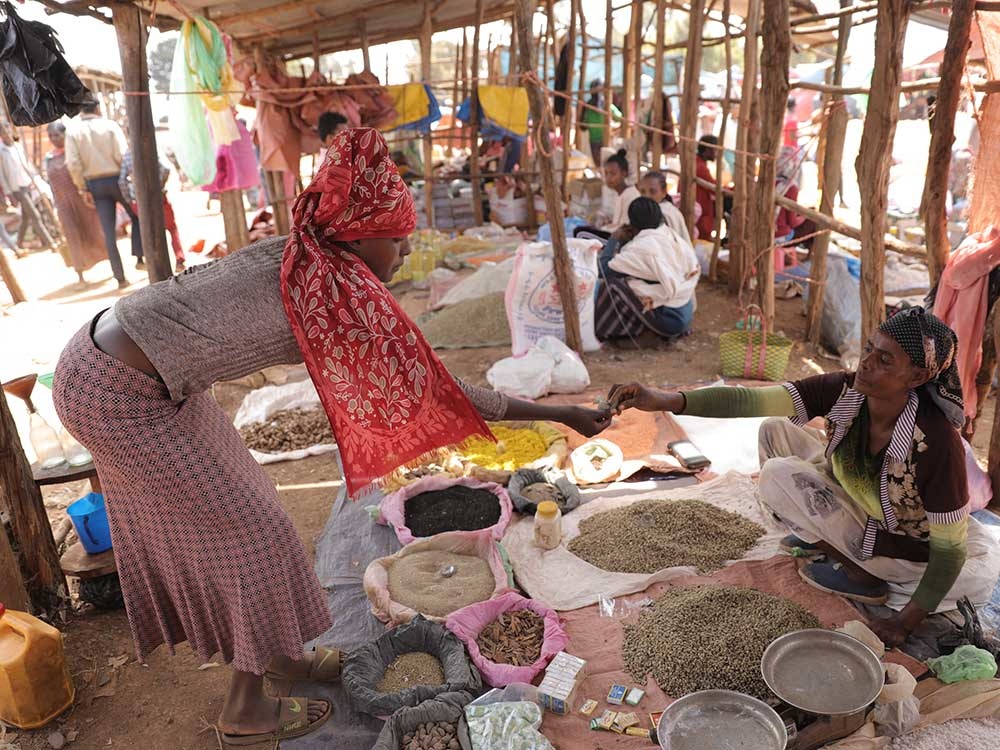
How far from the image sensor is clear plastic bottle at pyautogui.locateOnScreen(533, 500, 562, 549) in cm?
291

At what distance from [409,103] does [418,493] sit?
5.13 metres

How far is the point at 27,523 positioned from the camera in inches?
103

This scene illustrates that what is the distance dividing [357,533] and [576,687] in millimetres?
1322

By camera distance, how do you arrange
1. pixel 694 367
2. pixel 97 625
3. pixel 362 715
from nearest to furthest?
1. pixel 362 715
2. pixel 97 625
3. pixel 694 367

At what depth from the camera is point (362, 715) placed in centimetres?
220

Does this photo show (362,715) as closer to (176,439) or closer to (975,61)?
(176,439)

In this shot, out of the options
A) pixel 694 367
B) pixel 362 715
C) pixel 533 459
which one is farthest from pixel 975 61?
pixel 362 715

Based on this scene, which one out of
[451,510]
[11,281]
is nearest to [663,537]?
[451,510]

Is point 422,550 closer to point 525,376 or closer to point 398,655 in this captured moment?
point 398,655

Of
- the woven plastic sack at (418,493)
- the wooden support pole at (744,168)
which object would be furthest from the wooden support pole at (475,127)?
the woven plastic sack at (418,493)

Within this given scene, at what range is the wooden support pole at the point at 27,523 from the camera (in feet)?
8.41

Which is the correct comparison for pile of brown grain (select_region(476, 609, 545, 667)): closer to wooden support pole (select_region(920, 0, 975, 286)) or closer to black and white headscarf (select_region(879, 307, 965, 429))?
black and white headscarf (select_region(879, 307, 965, 429))

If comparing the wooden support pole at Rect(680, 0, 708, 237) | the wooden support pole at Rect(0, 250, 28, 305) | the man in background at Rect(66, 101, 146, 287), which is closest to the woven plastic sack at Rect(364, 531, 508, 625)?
the wooden support pole at Rect(680, 0, 708, 237)

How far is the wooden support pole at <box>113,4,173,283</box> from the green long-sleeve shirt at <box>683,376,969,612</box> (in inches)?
117
